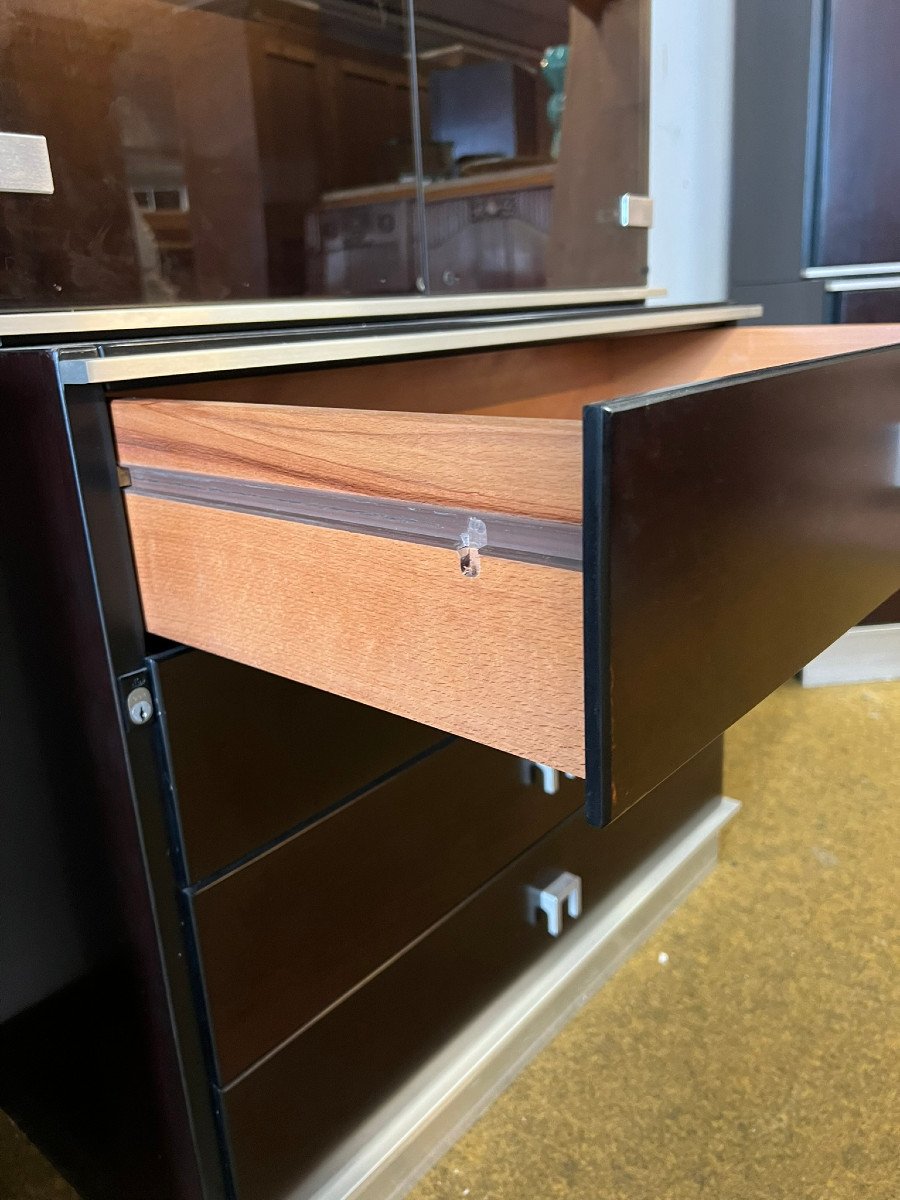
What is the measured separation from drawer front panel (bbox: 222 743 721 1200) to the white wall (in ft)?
3.93

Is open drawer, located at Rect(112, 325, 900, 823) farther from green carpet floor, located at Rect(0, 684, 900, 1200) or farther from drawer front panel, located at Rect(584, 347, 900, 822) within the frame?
green carpet floor, located at Rect(0, 684, 900, 1200)

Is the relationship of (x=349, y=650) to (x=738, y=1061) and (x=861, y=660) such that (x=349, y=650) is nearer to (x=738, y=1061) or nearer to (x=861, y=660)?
(x=738, y=1061)

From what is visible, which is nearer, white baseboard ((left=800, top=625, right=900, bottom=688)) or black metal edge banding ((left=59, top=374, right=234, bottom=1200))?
black metal edge banding ((left=59, top=374, right=234, bottom=1200))

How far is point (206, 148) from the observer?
0.73 meters

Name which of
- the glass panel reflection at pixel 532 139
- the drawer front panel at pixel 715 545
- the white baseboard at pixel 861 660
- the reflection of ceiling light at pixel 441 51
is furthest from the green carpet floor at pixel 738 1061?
the reflection of ceiling light at pixel 441 51

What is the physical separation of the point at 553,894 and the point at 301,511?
0.65m

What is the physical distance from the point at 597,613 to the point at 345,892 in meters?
0.47

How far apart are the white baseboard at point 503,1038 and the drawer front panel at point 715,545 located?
611 millimetres

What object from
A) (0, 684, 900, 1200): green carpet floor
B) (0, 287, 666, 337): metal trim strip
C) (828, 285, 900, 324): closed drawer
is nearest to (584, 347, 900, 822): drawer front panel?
(0, 287, 666, 337): metal trim strip

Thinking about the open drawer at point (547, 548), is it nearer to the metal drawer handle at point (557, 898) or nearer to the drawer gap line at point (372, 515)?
the drawer gap line at point (372, 515)

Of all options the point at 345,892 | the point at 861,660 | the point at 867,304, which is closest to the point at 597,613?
the point at 345,892

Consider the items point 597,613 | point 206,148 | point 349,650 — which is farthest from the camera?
point 206,148

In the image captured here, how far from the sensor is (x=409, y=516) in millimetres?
458

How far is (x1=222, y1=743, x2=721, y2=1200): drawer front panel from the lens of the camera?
2.49ft
